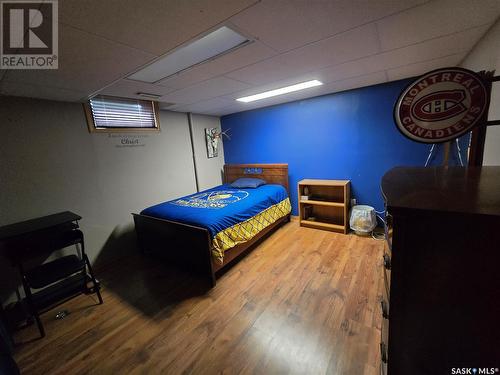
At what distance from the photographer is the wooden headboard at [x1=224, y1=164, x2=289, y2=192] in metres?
3.93

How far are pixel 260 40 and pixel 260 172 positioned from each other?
9.22 ft

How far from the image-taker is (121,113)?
304 cm

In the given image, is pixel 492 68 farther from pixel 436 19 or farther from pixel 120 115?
pixel 120 115

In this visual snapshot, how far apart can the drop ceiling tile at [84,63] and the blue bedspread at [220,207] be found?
151 centimetres

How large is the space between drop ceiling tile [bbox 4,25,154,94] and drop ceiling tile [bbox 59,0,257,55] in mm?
117

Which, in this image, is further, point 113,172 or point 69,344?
point 113,172

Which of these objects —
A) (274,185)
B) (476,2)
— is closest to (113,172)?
(274,185)

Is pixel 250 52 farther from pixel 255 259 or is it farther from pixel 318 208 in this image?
pixel 318 208

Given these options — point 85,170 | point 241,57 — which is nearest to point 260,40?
point 241,57

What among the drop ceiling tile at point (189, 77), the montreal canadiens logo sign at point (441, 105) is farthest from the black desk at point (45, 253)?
the montreal canadiens logo sign at point (441, 105)

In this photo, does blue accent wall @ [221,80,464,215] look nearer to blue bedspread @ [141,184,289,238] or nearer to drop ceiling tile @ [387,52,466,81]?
drop ceiling tile @ [387,52,466,81]

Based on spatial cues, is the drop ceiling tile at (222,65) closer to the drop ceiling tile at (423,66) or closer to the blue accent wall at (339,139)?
the drop ceiling tile at (423,66)

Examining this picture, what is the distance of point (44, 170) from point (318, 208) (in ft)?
12.4

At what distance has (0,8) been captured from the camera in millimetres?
1033
